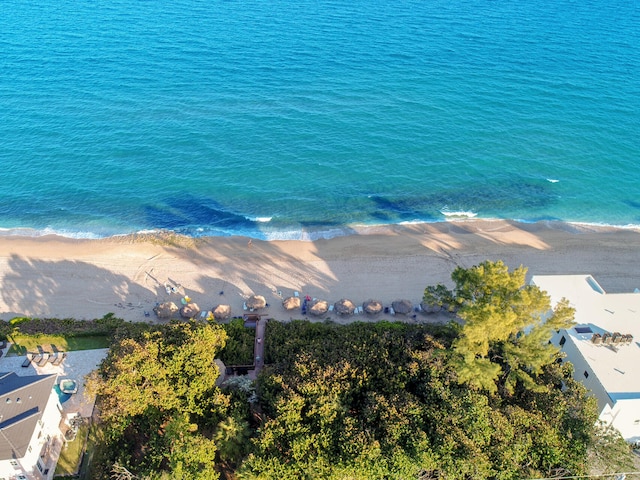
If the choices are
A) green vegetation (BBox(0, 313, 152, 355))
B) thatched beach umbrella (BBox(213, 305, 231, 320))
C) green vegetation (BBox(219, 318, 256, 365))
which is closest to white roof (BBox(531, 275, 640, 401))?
green vegetation (BBox(219, 318, 256, 365))

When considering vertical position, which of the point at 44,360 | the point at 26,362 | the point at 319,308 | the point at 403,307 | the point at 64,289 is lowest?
the point at 26,362

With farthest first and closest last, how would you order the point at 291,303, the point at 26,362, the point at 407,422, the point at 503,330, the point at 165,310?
1. the point at 291,303
2. the point at 165,310
3. the point at 26,362
4. the point at 503,330
5. the point at 407,422

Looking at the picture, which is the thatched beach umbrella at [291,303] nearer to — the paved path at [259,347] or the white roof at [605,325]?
the paved path at [259,347]

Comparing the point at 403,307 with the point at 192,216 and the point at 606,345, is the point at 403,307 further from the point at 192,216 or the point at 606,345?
the point at 192,216

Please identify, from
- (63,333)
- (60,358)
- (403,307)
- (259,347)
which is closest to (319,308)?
(259,347)

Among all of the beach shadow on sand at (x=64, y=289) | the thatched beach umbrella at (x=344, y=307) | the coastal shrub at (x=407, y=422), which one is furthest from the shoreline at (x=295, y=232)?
the coastal shrub at (x=407, y=422)

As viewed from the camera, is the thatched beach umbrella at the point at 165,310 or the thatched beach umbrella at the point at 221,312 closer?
the thatched beach umbrella at the point at 165,310

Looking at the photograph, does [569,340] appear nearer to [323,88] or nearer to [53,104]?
[323,88]
